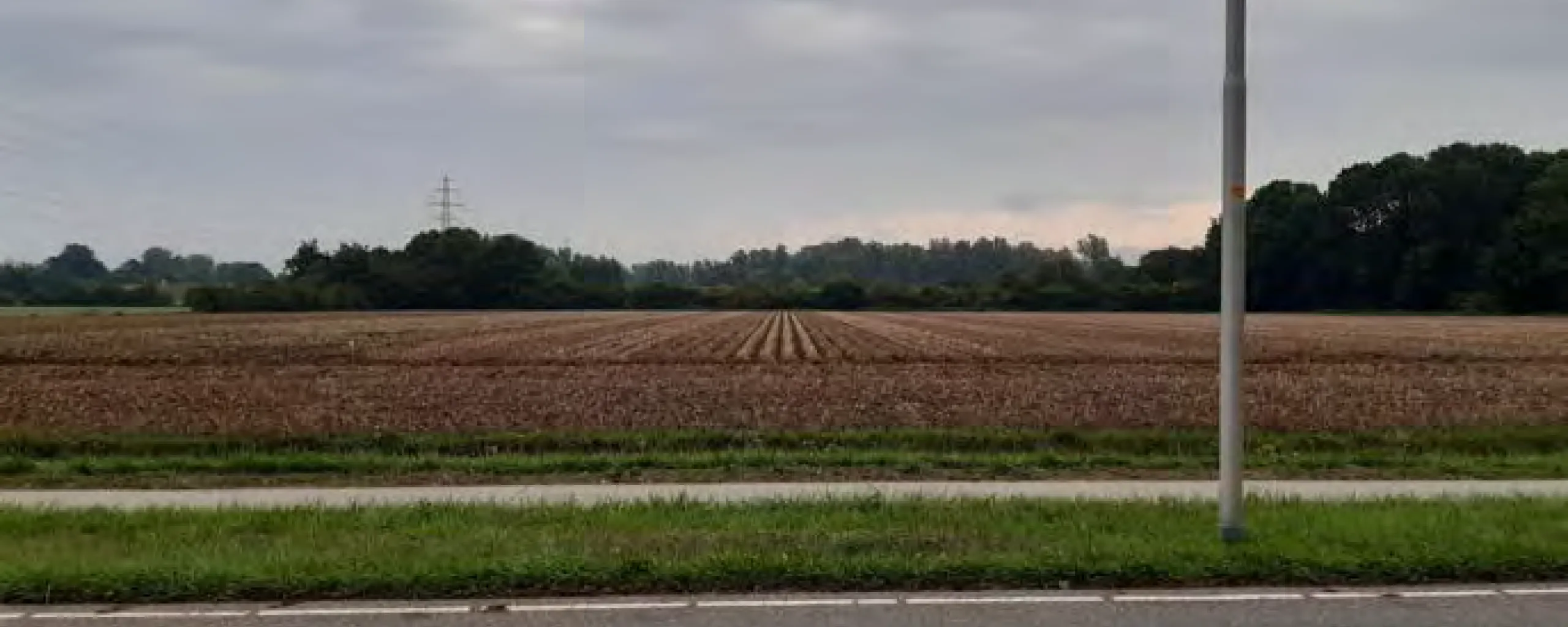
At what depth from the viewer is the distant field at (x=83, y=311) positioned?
111 meters

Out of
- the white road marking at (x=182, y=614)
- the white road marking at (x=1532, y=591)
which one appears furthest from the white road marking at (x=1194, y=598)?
the white road marking at (x=182, y=614)

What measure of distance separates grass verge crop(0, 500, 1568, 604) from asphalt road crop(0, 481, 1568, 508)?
0.95 m

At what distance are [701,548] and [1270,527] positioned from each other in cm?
396

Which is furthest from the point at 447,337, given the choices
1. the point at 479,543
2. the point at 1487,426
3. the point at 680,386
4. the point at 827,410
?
the point at 479,543

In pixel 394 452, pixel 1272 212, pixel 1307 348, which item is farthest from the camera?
pixel 1272 212

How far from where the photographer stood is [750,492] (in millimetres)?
11367

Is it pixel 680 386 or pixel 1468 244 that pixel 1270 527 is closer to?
pixel 680 386

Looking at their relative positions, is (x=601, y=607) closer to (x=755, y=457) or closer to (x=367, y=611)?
(x=367, y=611)

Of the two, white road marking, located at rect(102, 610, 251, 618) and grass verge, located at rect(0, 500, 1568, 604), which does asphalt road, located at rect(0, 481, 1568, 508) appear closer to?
grass verge, located at rect(0, 500, 1568, 604)

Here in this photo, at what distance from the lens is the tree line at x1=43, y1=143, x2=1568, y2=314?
119 m

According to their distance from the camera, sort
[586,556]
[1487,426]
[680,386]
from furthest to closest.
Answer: [680,386] < [1487,426] < [586,556]

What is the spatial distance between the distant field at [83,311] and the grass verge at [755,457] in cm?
10482

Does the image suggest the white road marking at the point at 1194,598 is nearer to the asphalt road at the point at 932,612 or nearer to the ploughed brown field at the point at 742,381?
the asphalt road at the point at 932,612

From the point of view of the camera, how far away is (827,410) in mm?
20500
